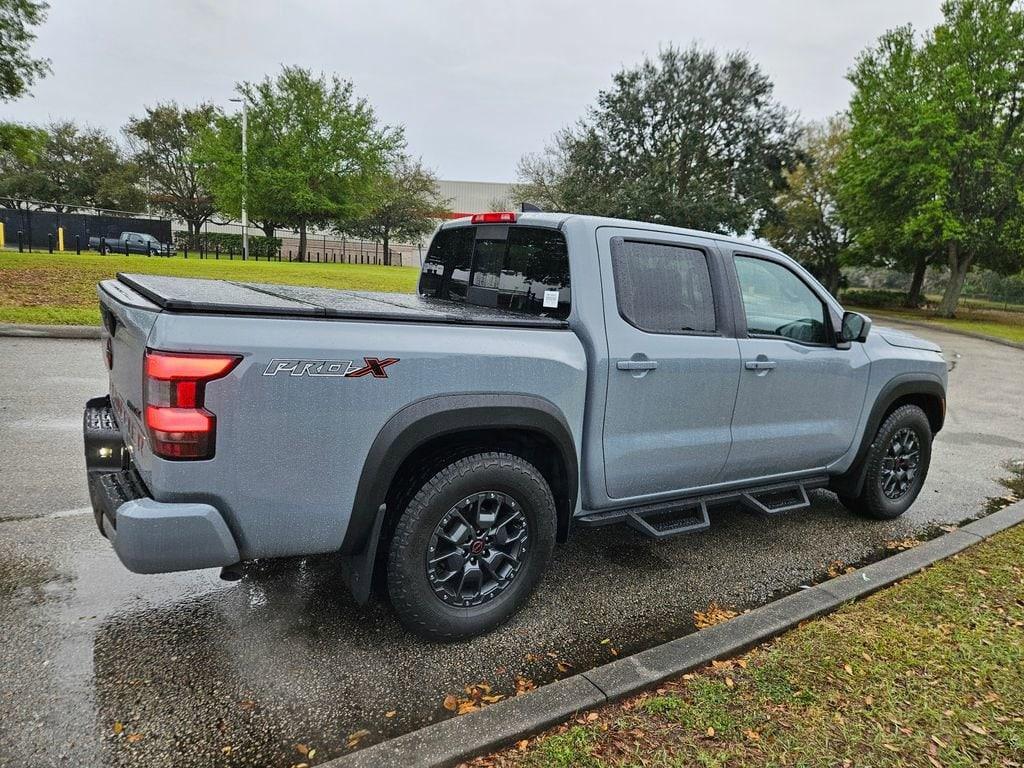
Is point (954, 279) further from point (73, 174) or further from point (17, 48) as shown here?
point (73, 174)

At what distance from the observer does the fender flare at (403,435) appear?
2484 mm

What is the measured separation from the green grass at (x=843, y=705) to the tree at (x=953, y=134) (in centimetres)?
2911

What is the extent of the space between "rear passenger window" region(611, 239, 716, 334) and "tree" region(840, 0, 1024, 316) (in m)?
28.8

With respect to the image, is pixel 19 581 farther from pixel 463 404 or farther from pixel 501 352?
pixel 501 352

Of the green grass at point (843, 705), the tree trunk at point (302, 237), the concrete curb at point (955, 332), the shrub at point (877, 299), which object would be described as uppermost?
the tree trunk at point (302, 237)

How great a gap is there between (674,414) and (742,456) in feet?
2.18

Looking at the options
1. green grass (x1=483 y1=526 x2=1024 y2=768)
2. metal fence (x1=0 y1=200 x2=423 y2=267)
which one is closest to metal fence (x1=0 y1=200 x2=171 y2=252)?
metal fence (x1=0 y1=200 x2=423 y2=267)

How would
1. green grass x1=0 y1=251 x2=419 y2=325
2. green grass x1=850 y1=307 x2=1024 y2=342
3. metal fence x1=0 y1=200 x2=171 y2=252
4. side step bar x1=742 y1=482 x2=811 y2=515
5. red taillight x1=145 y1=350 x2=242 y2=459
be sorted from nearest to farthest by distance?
red taillight x1=145 y1=350 x2=242 y2=459 < side step bar x1=742 y1=482 x2=811 y2=515 < green grass x1=0 y1=251 x2=419 y2=325 < green grass x1=850 y1=307 x2=1024 y2=342 < metal fence x1=0 y1=200 x2=171 y2=252

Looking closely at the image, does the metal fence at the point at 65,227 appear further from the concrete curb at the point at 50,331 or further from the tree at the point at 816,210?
the tree at the point at 816,210

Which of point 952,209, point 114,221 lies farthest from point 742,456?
point 114,221

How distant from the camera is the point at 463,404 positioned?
103 inches

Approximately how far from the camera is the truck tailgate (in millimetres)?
2307

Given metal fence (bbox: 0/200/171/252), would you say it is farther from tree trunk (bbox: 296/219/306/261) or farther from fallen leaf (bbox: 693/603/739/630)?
fallen leaf (bbox: 693/603/739/630)

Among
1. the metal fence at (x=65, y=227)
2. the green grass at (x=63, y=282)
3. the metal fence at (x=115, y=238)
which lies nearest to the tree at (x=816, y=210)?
the metal fence at (x=115, y=238)
